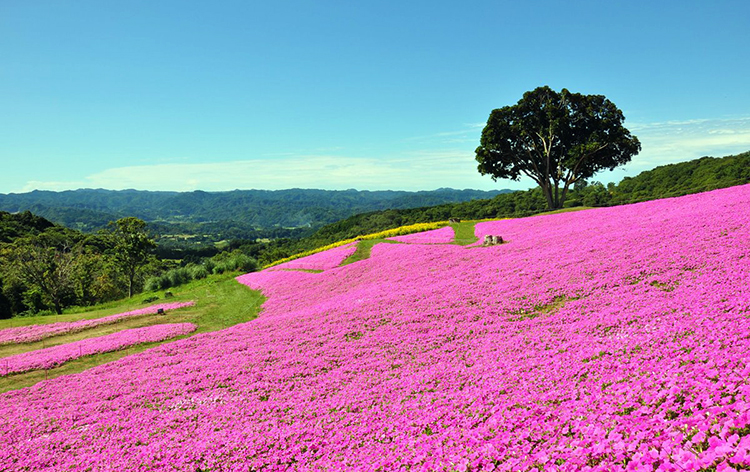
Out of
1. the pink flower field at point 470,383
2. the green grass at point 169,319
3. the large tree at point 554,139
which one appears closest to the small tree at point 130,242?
the green grass at point 169,319

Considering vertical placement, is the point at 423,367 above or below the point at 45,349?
above

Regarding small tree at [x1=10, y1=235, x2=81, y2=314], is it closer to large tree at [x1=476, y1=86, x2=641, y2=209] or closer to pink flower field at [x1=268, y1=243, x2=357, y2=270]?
pink flower field at [x1=268, y1=243, x2=357, y2=270]

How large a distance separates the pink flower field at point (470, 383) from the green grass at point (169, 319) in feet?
7.29

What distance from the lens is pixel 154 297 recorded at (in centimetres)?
3581

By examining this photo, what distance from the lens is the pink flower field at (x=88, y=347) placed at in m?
17.1

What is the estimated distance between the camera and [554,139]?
52750 mm

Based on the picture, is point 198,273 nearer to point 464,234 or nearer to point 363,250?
point 363,250

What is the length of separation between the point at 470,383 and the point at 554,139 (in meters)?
52.3

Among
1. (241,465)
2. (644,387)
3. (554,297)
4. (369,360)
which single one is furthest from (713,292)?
(241,465)

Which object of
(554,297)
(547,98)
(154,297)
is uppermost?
(547,98)

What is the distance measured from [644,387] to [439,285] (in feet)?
46.9

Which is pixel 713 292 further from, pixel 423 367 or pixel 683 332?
pixel 423 367

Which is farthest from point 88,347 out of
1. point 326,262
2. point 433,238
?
point 433,238

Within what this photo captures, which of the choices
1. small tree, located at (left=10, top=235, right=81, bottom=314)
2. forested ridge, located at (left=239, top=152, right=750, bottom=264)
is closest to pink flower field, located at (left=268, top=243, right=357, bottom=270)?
small tree, located at (left=10, top=235, right=81, bottom=314)
